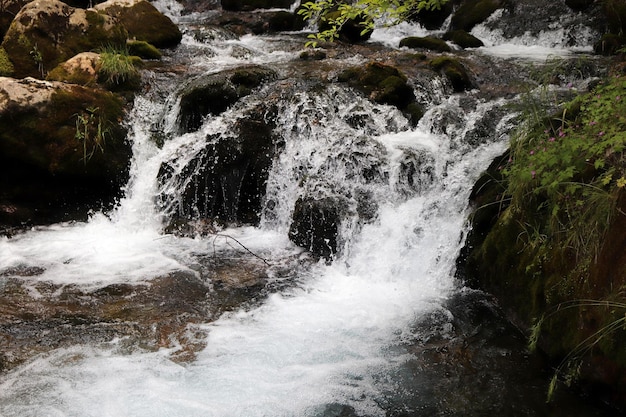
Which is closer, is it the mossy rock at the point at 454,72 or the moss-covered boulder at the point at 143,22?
the mossy rock at the point at 454,72

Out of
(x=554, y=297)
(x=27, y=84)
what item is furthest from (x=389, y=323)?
(x=27, y=84)

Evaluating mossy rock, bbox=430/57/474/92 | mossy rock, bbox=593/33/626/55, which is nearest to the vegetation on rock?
mossy rock, bbox=430/57/474/92

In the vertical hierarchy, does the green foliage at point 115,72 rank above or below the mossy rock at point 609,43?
below

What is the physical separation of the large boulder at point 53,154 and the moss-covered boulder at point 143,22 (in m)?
4.01

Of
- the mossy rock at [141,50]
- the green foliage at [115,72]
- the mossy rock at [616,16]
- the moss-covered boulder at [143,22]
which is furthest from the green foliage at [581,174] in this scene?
the moss-covered boulder at [143,22]

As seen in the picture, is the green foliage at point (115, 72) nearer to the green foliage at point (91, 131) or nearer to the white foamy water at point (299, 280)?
the white foamy water at point (299, 280)

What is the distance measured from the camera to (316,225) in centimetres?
690

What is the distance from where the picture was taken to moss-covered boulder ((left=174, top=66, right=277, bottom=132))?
28.2 feet

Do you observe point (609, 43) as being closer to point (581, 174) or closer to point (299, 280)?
point (581, 174)

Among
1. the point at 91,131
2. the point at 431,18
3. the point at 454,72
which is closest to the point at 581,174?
the point at 454,72

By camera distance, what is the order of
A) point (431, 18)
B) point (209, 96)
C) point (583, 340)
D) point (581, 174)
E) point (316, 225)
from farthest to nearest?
point (431, 18) → point (209, 96) → point (316, 225) → point (581, 174) → point (583, 340)

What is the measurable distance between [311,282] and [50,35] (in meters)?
7.17

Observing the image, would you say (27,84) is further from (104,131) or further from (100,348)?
(100,348)

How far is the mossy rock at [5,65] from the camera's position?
9242mm
